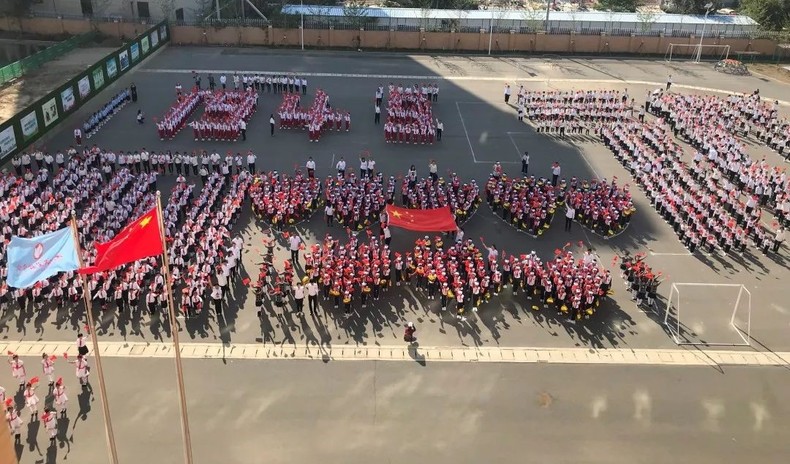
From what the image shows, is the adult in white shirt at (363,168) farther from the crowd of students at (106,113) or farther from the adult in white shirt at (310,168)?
the crowd of students at (106,113)

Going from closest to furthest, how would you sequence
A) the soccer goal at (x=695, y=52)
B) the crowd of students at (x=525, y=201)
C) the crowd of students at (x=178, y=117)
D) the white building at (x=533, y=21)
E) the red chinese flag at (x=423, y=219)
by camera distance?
the red chinese flag at (x=423, y=219) → the crowd of students at (x=525, y=201) → the crowd of students at (x=178, y=117) → the soccer goal at (x=695, y=52) → the white building at (x=533, y=21)

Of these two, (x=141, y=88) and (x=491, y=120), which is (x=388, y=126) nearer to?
(x=491, y=120)

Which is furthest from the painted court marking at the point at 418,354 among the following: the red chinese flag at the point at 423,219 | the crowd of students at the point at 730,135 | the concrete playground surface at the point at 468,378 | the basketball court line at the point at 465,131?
the basketball court line at the point at 465,131

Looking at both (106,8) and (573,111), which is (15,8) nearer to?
(106,8)

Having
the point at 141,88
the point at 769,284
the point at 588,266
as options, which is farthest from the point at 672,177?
the point at 141,88

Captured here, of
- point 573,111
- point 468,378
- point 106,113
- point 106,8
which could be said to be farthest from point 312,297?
point 106,8

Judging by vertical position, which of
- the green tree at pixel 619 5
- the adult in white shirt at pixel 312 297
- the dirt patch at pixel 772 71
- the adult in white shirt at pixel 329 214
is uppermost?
the green tree at pixel 619 5
